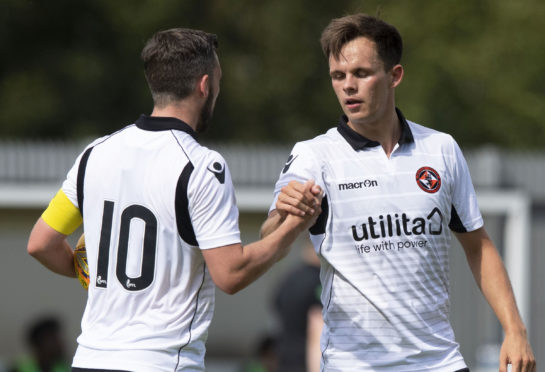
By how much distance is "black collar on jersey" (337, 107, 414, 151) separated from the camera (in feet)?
14.5

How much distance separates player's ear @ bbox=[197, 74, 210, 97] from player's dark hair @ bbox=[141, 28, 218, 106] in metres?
0.01

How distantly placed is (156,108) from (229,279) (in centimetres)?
79

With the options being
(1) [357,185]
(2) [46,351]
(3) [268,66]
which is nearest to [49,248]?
(1) [357,185]

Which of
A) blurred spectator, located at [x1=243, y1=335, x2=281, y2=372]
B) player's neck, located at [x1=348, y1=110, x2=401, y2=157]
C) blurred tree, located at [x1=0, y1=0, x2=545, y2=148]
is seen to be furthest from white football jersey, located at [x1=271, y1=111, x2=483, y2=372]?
blurred tree, located at [x1=0, y1=0, x2=545, y2=148]

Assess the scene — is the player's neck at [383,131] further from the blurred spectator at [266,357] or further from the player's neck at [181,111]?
the blurred spectator at [266,357]

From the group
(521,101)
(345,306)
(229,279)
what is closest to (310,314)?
(345,306)

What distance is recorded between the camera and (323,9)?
33.4 m

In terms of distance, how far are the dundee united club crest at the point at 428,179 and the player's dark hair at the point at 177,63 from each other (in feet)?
3.31

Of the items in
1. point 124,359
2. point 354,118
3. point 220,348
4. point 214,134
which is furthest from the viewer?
point 214,134

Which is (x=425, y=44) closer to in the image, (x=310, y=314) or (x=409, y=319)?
(x=310, y=314)

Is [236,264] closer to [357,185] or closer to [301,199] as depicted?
[301,199]

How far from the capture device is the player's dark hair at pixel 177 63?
410 cm

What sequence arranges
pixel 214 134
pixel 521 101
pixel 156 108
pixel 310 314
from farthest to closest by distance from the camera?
pixel 214 134 → pixel 521 101 → pixel 310 314 → pixel 156 108

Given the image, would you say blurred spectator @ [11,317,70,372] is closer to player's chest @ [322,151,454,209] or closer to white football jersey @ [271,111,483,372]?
white football jersey @ [271,111,483,372]
